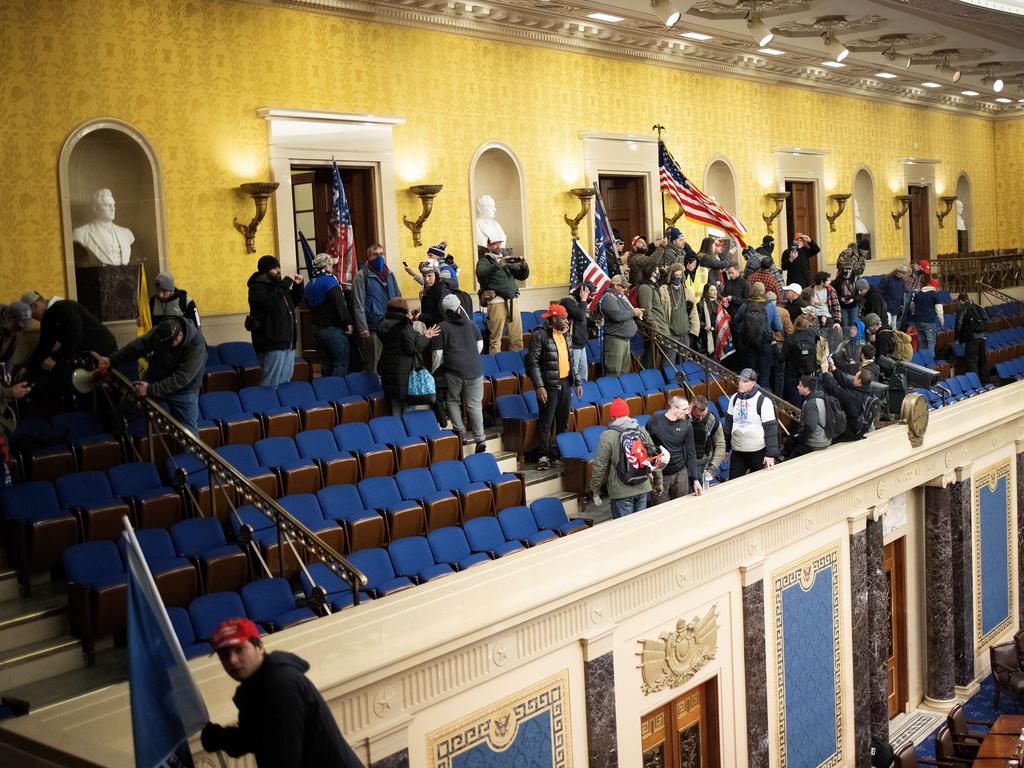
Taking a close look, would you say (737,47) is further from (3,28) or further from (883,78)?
(3,28)

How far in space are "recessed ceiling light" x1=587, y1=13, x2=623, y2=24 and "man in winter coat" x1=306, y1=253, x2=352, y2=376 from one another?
242 inches

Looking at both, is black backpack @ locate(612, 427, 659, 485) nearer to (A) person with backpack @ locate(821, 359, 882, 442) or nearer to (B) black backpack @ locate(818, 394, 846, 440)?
(B) black backpack @ locate(818, 394, 846, 440)

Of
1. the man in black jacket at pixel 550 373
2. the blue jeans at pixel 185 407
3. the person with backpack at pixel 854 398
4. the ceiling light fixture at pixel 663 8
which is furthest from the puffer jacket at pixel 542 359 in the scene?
the ceiling light fixture at pixel 663 8

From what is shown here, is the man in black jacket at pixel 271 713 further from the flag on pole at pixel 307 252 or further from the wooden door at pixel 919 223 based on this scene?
the wooden door at pixel 919 223

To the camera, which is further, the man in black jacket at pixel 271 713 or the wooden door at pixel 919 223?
the wooden door at pixel 919 223

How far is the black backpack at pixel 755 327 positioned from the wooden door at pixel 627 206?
156 inches

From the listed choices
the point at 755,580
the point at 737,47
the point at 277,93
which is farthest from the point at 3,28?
the point at 737,47

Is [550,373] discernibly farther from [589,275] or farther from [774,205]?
[774,205]

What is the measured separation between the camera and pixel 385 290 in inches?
446

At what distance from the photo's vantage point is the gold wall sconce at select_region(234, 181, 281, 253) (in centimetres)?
1188

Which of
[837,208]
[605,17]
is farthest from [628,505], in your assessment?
[837,208]

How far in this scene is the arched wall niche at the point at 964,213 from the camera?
25.6 meters

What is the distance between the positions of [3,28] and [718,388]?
7948mm

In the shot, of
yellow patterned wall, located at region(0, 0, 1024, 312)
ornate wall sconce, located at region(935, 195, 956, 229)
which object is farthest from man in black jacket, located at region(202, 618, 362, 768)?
ornate wall sconce, located at region(935, 195, 956, 229)
